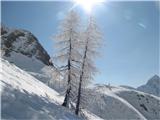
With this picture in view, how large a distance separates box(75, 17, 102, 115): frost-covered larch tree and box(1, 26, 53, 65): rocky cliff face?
243 ft

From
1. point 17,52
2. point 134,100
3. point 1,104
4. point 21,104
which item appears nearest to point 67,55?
point 21,104

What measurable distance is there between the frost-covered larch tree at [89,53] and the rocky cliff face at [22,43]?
243 ft

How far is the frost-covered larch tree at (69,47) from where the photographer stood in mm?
32812

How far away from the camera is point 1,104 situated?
17.9m

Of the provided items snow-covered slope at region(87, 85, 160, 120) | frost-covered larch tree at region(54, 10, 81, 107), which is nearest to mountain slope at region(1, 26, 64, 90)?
snow-covered slope at region(87, 85, 160, 120)

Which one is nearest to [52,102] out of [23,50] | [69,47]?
[69,47]

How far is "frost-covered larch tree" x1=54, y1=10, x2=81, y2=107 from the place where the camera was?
3281 cm

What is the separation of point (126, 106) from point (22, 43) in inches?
2138

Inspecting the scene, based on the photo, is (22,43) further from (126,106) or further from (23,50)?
(126,106)

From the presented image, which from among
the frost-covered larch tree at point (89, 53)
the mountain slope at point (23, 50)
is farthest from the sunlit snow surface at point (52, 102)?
the mountain slope at point (23, 50)

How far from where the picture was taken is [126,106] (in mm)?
80250

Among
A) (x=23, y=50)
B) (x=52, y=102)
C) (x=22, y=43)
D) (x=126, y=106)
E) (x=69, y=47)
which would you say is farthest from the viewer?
(x=22, y=43)

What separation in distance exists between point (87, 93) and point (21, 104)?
15733 mm

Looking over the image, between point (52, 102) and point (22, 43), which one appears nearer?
point (52, 102)
